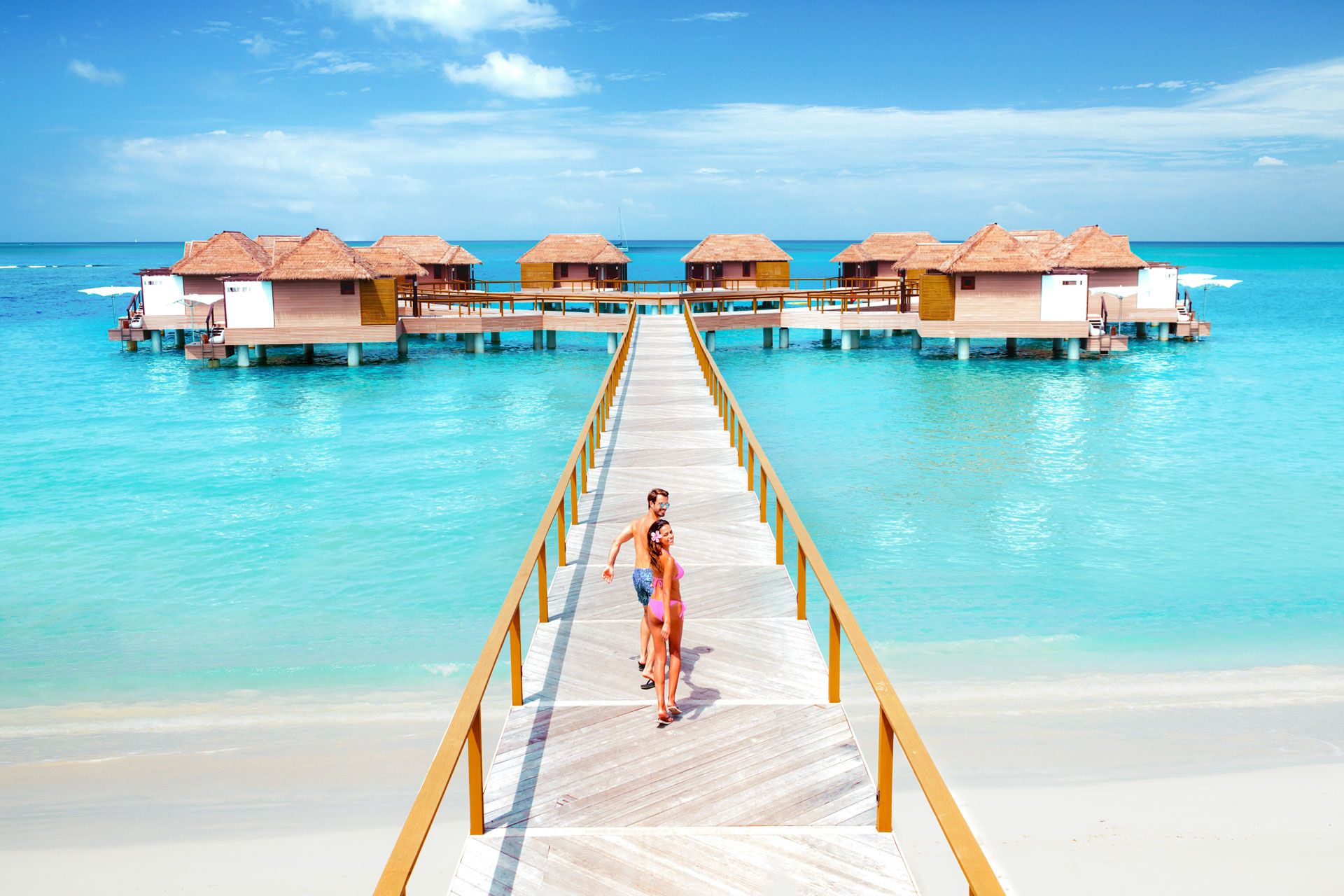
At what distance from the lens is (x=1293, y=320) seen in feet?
243

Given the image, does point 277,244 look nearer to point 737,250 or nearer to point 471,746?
point 737,250

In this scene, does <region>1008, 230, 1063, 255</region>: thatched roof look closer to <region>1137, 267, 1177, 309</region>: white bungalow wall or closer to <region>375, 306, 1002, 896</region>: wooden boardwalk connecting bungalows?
<region>1137, 267, 1177, 309</region>: white bungalow wall

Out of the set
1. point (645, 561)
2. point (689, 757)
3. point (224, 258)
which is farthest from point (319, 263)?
point (689, 757)

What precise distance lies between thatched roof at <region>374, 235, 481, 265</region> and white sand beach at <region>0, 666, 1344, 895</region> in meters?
48.2

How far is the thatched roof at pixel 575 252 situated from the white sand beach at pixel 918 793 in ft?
150

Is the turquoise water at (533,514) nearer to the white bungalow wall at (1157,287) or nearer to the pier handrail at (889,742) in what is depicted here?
the pier handrail at (889,742)

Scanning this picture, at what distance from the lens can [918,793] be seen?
991 centimetres

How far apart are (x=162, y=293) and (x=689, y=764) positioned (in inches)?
1976

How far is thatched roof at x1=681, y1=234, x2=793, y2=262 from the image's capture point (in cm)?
5568

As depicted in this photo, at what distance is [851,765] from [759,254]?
50.9 m

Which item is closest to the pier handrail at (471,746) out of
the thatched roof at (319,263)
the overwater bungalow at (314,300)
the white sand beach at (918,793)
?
the white sand beach at (918,793)

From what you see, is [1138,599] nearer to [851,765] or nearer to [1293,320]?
[851,765]

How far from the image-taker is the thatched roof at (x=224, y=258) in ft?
153

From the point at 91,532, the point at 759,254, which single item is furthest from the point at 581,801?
the point at 759,254
